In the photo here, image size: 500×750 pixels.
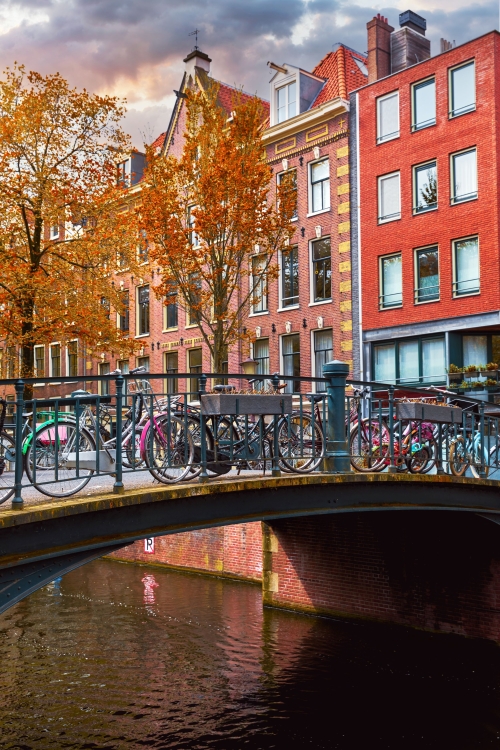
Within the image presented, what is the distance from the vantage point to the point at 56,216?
18281mm

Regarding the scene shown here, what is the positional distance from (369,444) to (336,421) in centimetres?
157

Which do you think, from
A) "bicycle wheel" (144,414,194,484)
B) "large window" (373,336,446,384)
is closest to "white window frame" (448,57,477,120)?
A: "large window" (373,336,446,384)

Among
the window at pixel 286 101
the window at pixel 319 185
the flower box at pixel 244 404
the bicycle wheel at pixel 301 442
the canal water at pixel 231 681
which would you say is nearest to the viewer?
the flower box at pixel 244 404

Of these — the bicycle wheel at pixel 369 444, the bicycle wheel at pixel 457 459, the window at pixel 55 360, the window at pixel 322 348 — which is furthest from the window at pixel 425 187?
the window at pixel 55 360

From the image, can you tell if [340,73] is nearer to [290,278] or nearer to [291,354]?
[290,278]

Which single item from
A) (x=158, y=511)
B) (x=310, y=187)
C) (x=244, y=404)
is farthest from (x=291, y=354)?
(x=158, y=511)

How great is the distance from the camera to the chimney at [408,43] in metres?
25.0

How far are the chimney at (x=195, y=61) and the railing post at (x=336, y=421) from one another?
22985mm

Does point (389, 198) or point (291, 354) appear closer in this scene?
point (389, 198)

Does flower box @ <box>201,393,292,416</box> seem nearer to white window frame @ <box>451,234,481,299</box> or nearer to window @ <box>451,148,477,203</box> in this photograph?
white window frame @ <box>451,234,481,299</box>

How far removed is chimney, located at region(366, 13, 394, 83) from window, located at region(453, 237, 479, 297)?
6297 mm

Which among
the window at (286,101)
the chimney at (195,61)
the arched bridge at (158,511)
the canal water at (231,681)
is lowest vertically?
the canal water at (231,681)

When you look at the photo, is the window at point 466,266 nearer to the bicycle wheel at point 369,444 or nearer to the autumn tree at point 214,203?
the autumn tree at point 214,203

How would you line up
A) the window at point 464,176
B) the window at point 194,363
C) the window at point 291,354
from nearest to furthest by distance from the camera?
the window at point 464,176 → the window at point 291,354 → the window at point 194,363
